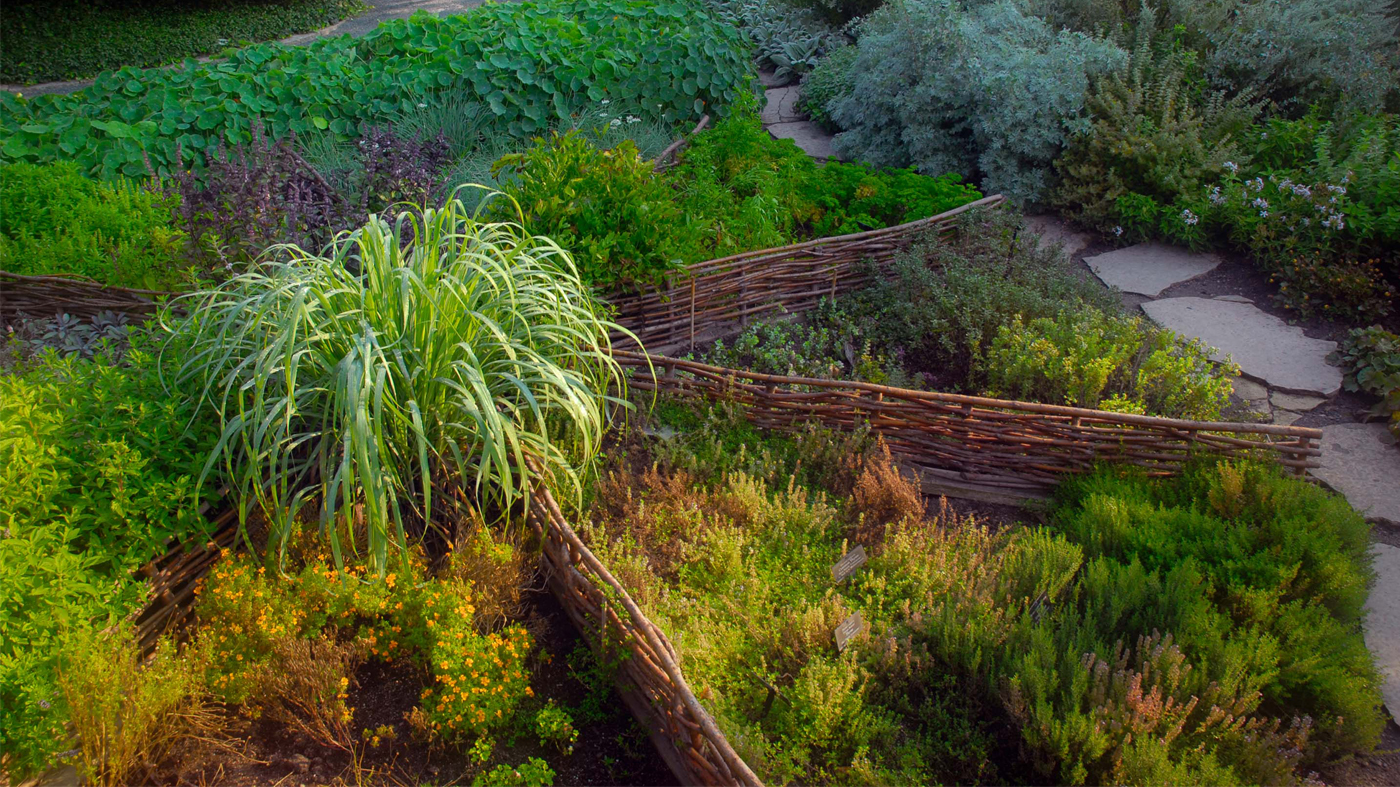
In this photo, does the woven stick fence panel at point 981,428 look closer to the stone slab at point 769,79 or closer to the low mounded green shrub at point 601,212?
the low mounded green shrub at point 601,212

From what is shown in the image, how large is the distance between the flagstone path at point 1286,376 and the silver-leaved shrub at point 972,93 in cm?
53

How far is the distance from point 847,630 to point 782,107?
624 centimetres

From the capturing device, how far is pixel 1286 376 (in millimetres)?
4250

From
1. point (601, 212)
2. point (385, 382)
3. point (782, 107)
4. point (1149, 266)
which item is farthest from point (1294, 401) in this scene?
point (782, 107)

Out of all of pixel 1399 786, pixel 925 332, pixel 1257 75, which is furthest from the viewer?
pixel 1257 75

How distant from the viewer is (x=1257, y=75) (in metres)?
6.05

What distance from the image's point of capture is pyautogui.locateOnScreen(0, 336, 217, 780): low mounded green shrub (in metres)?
2.07

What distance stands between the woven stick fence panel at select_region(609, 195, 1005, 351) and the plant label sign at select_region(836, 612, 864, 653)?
196cm

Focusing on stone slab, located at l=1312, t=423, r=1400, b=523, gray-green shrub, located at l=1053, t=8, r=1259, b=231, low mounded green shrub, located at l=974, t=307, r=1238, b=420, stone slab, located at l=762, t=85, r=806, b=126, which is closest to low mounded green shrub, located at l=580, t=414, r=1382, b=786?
low mounded green shrub, located at l=974, t=307, r=1238, b=420

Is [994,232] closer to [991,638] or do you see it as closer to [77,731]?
[991,638]

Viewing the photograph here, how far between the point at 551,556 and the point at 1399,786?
2.54m

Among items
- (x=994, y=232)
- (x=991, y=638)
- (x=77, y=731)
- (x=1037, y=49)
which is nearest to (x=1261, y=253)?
(x=994, y=232)

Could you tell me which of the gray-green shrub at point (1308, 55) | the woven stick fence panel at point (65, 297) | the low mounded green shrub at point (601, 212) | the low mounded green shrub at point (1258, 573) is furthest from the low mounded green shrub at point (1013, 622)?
the gray-green shrub at point (1308, 55)

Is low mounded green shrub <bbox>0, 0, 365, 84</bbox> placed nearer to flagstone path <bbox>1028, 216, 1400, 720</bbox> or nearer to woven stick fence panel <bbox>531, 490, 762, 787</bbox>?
woven stick fence panel <bbox>531, 490, 762, 787</bbox>
